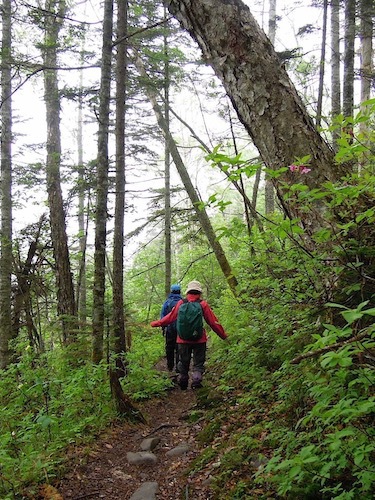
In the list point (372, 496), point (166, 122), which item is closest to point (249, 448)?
point (372, 496)

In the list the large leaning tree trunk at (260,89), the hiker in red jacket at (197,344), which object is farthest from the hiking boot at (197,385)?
the large leaning tree trunk at (260,89)

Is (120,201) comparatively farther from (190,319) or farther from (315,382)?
(315,382)

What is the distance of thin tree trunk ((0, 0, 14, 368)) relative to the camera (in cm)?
1067

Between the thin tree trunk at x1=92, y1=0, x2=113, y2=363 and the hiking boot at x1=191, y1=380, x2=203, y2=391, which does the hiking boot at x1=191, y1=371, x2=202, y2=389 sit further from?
the thin tree trunk at x1=92, y1=0, x2=113, y2=363

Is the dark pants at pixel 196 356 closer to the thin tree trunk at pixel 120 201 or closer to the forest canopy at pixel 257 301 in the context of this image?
the forest canopy at pixel 257 301

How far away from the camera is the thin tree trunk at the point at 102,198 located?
716 cm

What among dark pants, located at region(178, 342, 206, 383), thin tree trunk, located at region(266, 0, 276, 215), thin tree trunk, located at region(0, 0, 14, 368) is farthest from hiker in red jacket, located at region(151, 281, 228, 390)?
thin tree trunk, located at region(266, 0, 276, 215)

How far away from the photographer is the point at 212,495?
3.33 m

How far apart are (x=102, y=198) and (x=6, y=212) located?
564 cm

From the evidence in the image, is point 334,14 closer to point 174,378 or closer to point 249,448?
point 174,378

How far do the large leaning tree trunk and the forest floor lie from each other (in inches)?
113

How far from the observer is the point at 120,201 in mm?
8172

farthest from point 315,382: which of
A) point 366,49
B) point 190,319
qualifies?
point 366,49

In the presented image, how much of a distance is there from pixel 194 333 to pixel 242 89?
14.0 ft
